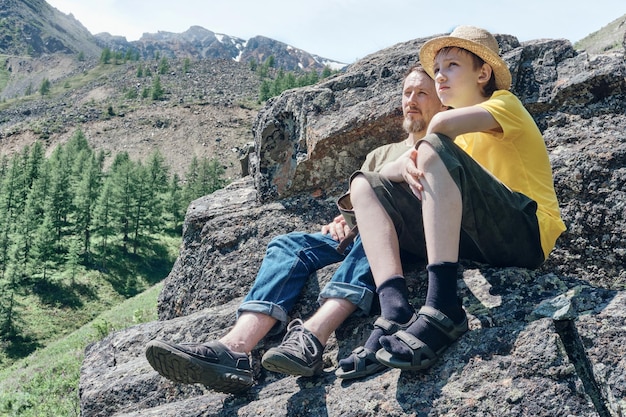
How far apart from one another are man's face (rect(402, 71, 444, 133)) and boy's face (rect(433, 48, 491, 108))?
0.82 metres

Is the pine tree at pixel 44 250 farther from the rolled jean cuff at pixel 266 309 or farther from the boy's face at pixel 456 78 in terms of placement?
the boy's face at pixel 456 78

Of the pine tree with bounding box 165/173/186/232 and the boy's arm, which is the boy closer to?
the boy's arm

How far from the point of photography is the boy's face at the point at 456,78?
4637 mm

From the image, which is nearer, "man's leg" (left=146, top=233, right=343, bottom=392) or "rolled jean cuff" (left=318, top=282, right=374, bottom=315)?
"man's leg" (left=146, top=233, right=343, bottom=392)

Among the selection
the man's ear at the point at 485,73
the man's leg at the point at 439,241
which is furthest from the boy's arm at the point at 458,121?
the man's ear at the point at 485,73

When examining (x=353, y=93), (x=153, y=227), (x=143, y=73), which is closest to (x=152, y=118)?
(x=143, y=73)

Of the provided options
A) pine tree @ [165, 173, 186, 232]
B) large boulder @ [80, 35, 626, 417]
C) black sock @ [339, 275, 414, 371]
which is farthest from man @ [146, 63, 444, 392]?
pine tree @ [165, 173, 186, 232]

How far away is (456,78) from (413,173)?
1.28m

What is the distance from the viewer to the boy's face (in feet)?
15.2

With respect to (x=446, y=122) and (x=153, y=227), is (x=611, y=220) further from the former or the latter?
(x=153, y=227)

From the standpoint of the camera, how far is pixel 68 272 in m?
52.8

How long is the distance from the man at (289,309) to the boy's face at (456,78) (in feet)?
2.79

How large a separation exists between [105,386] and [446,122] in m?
4.64

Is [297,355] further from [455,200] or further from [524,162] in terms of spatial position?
[524,162]
